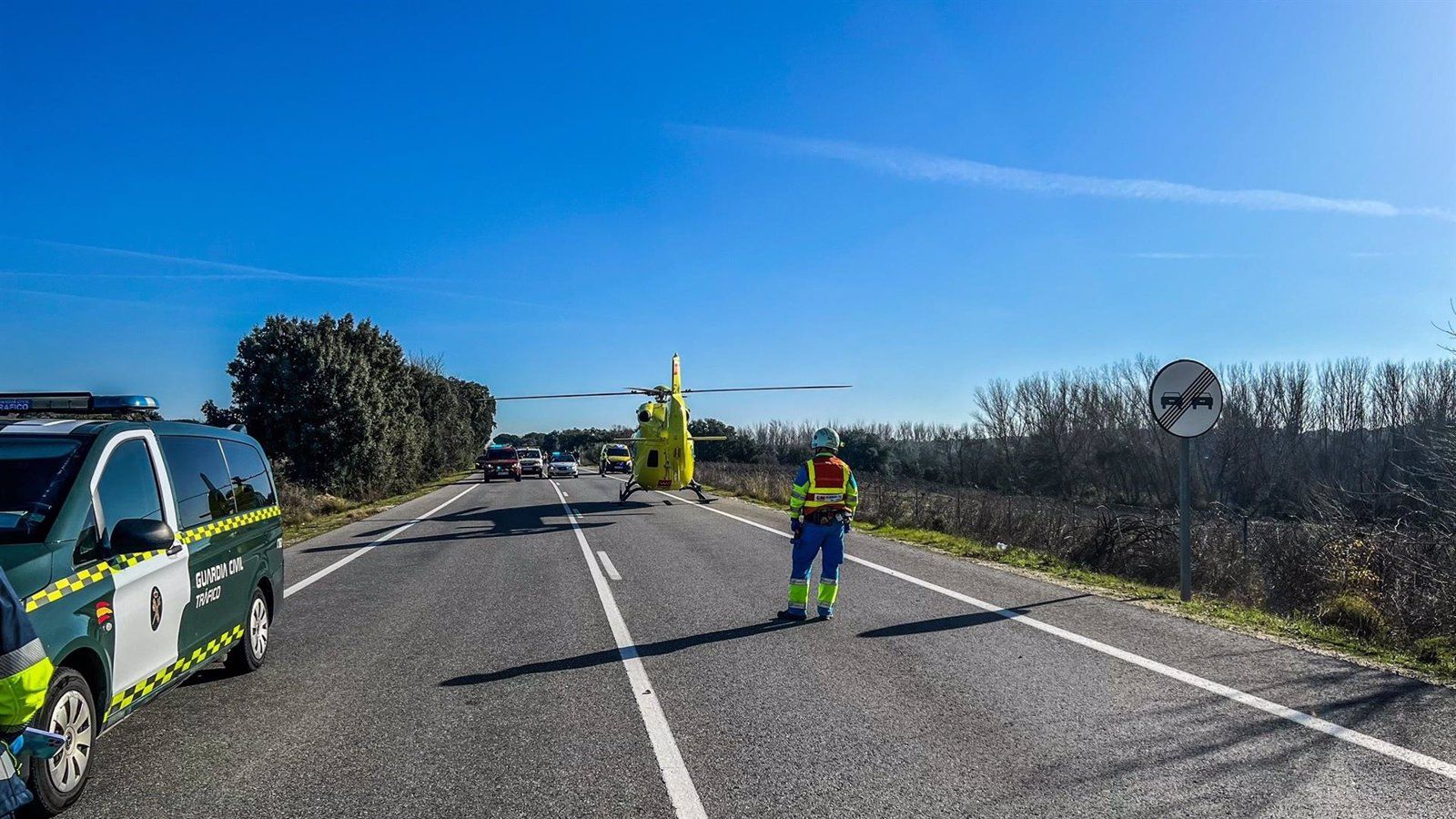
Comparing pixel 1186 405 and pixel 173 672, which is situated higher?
pixel 1186 405

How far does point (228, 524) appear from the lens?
20.2 feet

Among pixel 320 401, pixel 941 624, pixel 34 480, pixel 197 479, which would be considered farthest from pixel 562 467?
pixel 34 480

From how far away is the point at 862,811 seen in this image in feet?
13.1

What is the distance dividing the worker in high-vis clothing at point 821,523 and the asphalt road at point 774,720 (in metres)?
0.32

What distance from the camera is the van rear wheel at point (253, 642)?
6.44 metres

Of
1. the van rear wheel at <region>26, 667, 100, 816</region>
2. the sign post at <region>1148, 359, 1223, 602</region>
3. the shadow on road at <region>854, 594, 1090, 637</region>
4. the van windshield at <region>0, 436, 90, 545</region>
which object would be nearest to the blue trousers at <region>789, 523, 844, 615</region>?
the shadow on road at <region>854, 594, 1090, 637</region>

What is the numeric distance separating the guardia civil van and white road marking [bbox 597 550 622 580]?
17.8 feet

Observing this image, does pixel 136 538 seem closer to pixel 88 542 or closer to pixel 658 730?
pixel 88 542

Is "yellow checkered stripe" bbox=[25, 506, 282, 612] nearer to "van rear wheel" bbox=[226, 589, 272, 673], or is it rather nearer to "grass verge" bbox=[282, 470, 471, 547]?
"van rear wheel" bbox=[226, 589, 272, 673]

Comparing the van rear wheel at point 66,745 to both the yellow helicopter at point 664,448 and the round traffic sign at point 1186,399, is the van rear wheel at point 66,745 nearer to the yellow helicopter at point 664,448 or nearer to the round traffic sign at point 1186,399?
the round traffic sign at point 1186,399

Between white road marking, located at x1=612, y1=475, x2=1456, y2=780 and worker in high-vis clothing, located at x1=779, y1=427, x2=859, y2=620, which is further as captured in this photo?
worker in high-vis clothing, located at x1=779, y1=427, x2=859, y2=620

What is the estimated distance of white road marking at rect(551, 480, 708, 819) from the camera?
162 inches

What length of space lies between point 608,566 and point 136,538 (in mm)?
8510

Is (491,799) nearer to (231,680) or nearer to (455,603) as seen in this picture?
(231,680)
